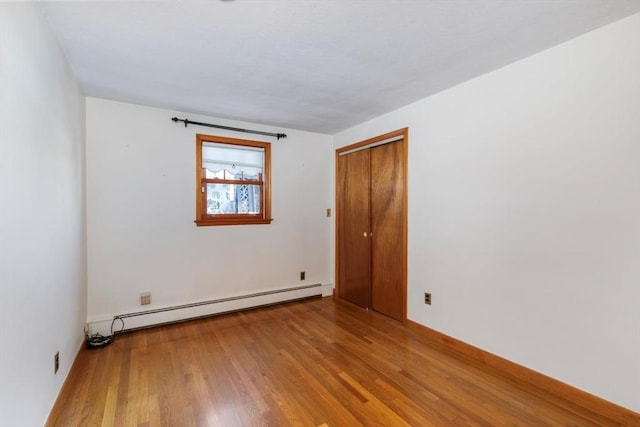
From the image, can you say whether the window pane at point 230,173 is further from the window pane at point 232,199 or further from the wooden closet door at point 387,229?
the wooden closet door at point 387,229

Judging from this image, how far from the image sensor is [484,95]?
2430mm

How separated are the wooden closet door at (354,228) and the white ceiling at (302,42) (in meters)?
1.19

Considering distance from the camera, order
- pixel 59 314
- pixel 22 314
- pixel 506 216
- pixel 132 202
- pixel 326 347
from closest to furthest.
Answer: pixel 22 314 → pixel 59 314 → pixel 506 216 → pixel 326 347 → pixel 132 202

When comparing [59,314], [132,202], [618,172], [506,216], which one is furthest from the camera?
[132,202]

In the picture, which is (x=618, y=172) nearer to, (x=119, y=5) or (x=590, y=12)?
(x=590, y=12)

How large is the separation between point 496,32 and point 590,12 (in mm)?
467

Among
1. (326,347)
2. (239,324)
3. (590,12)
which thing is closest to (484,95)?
(590,12)

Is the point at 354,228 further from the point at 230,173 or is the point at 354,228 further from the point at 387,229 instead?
the point at 230,173

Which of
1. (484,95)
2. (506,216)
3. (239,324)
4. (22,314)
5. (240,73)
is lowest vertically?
(239,324)

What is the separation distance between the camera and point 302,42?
1.92m

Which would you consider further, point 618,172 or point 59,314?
point 59,314

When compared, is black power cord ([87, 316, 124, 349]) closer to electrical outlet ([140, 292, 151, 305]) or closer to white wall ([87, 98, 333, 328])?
white wall ([87, 98, 333, 328])

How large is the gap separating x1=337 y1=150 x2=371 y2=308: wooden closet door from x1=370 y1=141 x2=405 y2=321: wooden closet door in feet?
0.36

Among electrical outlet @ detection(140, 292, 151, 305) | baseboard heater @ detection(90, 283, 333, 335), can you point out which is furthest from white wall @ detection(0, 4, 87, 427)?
electrical outlet @ detection(140, 292, 151, 305)
